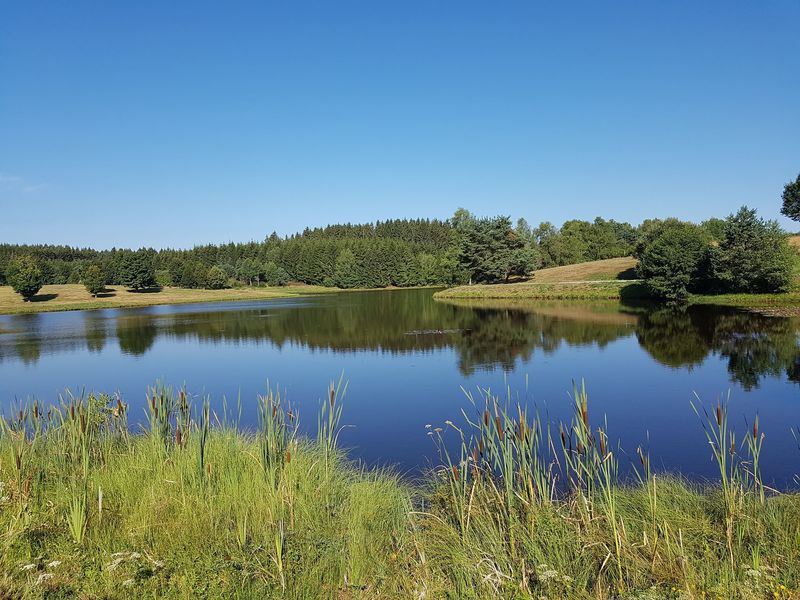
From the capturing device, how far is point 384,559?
5.44 metres

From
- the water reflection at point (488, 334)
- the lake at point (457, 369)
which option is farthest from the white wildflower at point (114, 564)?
the water reflection at point (488, 334)

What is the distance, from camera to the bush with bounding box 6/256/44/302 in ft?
237

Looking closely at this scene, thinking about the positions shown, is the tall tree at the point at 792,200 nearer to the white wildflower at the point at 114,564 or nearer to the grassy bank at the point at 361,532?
the grassy bank at the point at 361,532

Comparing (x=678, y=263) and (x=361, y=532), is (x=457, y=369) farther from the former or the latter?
(x=678, y=263)

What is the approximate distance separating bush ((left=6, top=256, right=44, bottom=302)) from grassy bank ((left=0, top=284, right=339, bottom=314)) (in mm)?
1174

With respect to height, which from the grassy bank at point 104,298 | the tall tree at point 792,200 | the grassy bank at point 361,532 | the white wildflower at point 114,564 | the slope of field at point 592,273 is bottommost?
the grassy bank at point 361,532

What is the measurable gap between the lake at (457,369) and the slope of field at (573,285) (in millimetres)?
15171

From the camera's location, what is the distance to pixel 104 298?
262 ft

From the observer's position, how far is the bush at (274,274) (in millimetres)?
115312

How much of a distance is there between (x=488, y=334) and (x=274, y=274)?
9218cm

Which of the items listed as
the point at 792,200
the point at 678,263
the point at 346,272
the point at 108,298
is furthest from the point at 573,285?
the point at 108,298

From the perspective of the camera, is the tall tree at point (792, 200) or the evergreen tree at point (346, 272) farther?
the evergreen tree at point (346, 272)

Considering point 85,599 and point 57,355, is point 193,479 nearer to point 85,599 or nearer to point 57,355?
point 85,599

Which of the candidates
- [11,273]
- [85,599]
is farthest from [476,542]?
[11,273]
